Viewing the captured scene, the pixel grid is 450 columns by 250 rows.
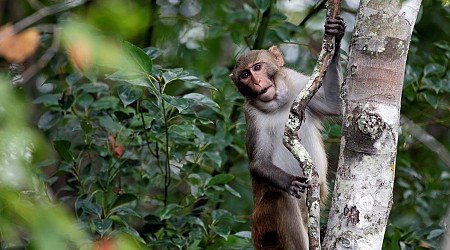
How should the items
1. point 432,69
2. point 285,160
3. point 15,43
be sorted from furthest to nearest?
point 432,69
point 285,160
point 15,43

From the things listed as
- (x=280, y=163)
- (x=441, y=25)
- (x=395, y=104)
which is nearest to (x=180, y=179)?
(x=280, y=163)

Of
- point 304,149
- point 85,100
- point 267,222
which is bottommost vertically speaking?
point 267,222

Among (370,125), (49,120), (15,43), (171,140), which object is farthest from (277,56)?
(15,43)

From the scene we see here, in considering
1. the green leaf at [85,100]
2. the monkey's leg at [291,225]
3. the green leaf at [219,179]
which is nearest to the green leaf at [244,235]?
the monkey's leg at [291,225]

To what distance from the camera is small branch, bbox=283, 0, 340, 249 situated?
3547mm

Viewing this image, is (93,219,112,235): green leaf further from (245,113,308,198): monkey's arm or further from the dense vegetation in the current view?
(245,113,308,198): monkey's arm

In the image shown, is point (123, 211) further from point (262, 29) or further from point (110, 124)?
point (262, 29)

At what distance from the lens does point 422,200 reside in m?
6.91

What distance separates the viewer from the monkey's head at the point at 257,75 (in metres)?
5.25

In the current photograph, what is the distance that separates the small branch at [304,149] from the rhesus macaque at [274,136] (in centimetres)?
131

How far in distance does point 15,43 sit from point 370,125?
5.93ft

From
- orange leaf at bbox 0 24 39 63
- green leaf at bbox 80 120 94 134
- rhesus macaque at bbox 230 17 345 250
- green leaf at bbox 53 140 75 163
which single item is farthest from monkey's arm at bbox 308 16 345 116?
orange leaf at bbox 0 24 39 63

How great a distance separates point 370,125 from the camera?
3562 millimetres

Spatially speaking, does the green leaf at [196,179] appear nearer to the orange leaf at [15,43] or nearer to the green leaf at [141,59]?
the green leaf at [141,59]
